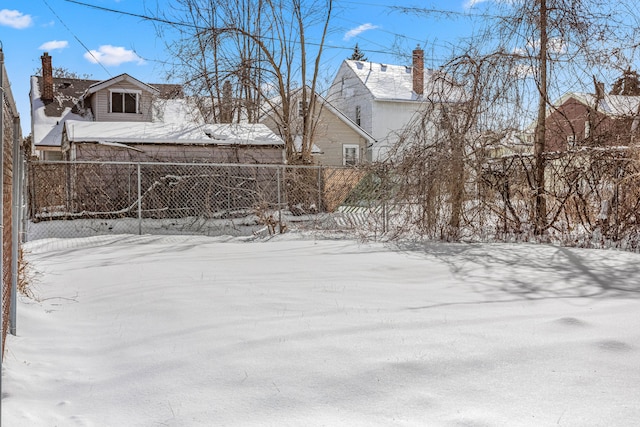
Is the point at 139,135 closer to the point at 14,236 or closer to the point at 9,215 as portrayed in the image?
the point at 9,215

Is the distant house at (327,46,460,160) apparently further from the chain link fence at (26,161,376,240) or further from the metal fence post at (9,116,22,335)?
the metal fence post at (9,116,22,335)

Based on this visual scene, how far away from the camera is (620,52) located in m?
9.67

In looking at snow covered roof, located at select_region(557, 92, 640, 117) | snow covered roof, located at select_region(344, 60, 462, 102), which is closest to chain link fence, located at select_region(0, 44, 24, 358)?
snow covered roof, located at select_region(557, 92, 640, 117)

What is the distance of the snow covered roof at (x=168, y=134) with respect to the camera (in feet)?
48.3

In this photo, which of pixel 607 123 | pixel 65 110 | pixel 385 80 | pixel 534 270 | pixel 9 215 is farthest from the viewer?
pixel 385 80

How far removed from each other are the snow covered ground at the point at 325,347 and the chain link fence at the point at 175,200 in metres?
5.44

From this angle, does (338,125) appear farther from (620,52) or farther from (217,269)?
(217,269)

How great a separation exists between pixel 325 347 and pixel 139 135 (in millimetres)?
13372

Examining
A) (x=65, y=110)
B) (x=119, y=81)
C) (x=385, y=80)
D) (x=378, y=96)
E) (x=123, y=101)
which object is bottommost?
(x=65, y=110)

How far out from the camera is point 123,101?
22.4 metres

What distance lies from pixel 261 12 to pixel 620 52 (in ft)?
38.5

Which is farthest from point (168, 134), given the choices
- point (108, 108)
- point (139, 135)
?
point (108, 108)

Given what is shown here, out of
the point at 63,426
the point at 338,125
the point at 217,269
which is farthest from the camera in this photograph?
the point at 338,125

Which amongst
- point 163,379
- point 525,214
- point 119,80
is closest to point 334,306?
point 163,379
